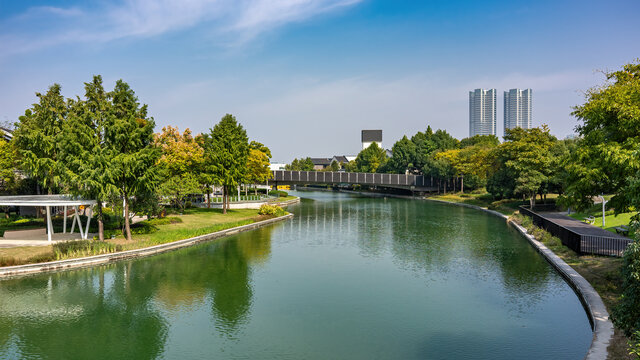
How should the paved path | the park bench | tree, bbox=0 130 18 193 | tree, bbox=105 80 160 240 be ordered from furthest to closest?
tree, bbox=0 130 18 193 → the paved path → tree, bbox=105 80 160 240 → the park bench

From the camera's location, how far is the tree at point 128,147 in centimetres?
3553

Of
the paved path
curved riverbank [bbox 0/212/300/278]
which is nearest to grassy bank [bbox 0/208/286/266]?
curved riverbank [bbox 0/212/300/278]

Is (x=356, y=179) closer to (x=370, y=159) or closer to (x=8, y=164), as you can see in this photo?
(x=370, y=159)

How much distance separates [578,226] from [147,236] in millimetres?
41205

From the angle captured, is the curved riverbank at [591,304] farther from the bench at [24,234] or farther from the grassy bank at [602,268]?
the bench at [24,234]

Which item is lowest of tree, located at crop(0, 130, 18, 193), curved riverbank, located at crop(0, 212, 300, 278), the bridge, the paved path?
curved riverbank, located at crop(0, 212, 300, 278)

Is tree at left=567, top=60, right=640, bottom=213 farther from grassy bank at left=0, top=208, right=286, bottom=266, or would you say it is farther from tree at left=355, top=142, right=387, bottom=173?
tree at left=355, top=142, right=387, bottom=173

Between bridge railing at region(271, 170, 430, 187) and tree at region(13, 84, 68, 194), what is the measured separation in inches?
3113

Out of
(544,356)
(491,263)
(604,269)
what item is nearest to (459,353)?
(544,356)

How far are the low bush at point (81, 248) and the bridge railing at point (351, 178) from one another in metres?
88.2

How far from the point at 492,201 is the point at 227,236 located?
54315 mm

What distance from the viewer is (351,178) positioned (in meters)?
126

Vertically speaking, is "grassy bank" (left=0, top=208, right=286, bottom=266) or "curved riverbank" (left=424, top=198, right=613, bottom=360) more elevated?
"grassy bank" (left=0, top=208, right=286, bottom=266)

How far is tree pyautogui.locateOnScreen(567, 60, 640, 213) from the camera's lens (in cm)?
2462
